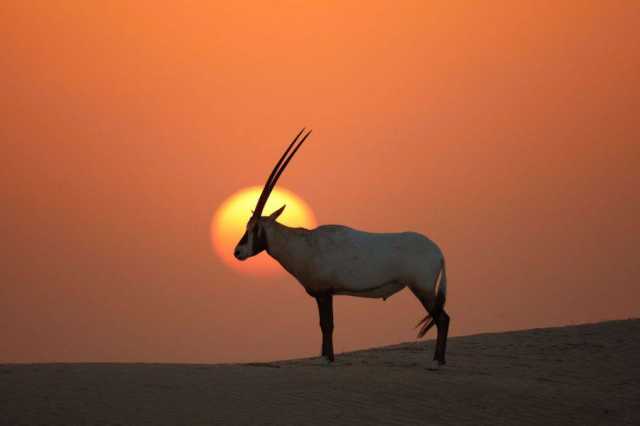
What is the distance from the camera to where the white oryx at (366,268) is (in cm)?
1655

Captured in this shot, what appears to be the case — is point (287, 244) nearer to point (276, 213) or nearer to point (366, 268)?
point (276, 213)

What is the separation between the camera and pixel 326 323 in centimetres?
1672

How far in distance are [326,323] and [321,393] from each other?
3.05m

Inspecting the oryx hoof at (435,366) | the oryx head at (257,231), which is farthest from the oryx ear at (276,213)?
the oryx hoof at (435,366)

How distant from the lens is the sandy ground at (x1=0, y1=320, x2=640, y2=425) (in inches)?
480

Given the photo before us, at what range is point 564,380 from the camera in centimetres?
1747

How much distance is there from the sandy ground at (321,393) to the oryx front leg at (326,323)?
27 cm

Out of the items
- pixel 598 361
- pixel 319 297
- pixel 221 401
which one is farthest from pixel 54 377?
pixel 598 361

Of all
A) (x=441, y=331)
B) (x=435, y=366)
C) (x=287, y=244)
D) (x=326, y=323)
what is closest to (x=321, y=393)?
(x=326, y=323)

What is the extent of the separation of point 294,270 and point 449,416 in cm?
447

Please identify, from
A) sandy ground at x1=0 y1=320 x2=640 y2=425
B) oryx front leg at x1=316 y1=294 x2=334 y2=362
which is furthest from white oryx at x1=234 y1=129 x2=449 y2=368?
sandy ground at x1=0 y1=320 x2=640 y2=425

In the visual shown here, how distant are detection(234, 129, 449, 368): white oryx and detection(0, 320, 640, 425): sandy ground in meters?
0.87

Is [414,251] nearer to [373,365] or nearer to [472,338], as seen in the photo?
[373,365]

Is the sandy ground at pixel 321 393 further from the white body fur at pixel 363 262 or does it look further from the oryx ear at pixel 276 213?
the oryx ear at pixel 276 213
